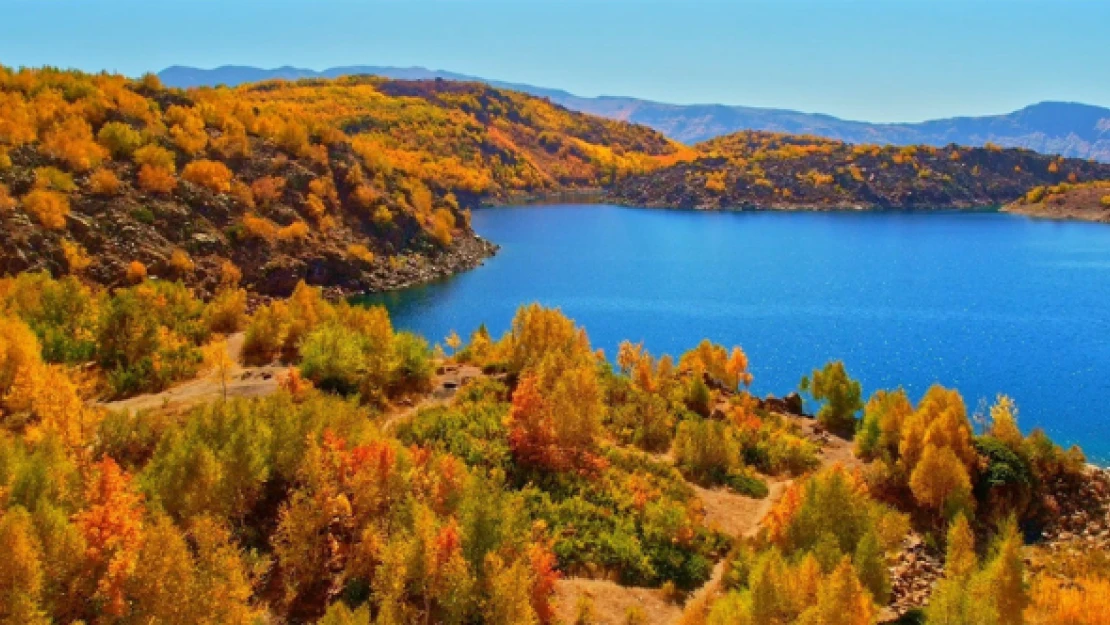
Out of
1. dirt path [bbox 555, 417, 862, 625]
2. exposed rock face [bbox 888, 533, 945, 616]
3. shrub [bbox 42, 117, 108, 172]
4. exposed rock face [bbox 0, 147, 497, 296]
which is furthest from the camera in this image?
shrub [bbox 42, 117, 108, 172]

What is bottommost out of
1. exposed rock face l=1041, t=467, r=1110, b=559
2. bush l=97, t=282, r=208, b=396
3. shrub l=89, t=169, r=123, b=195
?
exposed rock face l=1041, t=467, r=1110, b=559

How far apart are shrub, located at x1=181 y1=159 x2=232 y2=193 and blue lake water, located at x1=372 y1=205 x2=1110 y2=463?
75.2 feet

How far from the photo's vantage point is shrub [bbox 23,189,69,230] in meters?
72.1

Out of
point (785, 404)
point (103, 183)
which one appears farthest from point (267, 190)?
point (785, 404)

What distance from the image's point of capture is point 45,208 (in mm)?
72750

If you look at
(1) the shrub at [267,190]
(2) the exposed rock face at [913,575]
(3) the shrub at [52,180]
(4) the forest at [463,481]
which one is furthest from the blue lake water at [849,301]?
(3) the shrub at [52,180]

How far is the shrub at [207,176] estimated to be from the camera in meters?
90.1

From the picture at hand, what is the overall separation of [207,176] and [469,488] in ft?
256

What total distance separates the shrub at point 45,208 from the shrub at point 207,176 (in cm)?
1746

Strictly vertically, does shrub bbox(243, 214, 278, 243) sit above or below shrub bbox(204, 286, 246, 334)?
above

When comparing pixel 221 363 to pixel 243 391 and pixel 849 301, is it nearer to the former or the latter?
pixel 243 391

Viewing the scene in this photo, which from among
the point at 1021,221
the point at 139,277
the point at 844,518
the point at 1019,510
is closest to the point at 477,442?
the point at 844,518

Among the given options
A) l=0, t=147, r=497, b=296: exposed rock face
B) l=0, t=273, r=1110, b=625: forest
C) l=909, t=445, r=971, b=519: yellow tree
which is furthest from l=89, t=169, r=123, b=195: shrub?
l=909, t=445, r=971, b=519: yellow tree

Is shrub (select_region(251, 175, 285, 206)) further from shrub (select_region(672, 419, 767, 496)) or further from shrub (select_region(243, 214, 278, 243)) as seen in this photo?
shrub (select_region(672, 419, 767, 496))
